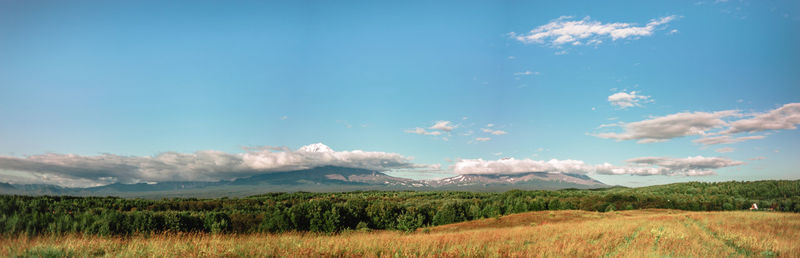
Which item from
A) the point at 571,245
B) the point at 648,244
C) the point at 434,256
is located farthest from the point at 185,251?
the point at 648,244

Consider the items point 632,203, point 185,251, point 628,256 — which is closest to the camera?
point 185,251

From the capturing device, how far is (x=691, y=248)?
15789 mm

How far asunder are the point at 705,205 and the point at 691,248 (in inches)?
4574

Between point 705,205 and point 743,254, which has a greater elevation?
point 743,254

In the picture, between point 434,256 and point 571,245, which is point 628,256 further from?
point 434,256

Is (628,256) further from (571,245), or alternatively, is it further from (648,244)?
(648,244)

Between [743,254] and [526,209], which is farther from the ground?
[743,254]

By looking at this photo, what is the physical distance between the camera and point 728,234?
20219mm

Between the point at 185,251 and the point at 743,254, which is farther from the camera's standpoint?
the point at 743,254

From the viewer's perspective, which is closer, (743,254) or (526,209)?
(743,254)

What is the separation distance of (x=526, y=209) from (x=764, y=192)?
2239 inches

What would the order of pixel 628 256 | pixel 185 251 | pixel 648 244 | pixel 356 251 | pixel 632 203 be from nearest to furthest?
1. pixel 185 251
2. pixel 356 251
3. pixel 628 256
4. pixel 648 244
5. pixel 632 203

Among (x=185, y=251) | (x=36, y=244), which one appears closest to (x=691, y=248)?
(x=185, y=251)

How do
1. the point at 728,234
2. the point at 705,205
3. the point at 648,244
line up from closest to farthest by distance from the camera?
the point at 648,244 < the point at 728,234 < the point at 705,205
